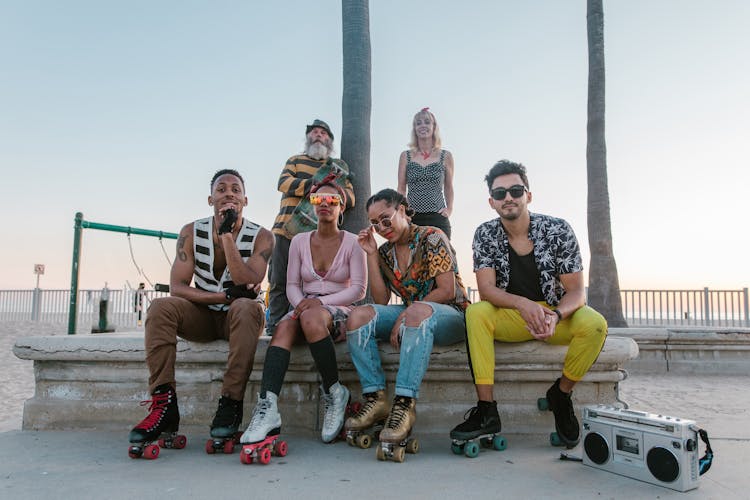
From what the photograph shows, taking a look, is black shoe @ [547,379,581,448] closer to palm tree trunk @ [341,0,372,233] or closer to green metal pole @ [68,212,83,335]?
palm tree trunk @ [341,0,372,233]

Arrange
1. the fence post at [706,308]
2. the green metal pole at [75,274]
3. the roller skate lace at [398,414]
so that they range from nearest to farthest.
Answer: the roller skate lace at [398,414], the green metal pole at [75,274], the fence post at [706,308]

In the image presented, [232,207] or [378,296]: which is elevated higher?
[232,207]

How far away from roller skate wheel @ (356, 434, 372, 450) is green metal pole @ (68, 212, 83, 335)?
468cm

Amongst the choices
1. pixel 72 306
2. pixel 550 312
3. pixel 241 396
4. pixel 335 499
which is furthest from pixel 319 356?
pixel 72 306

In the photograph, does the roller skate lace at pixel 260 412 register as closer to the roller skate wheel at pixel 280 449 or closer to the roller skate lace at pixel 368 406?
the roller skate wheel at pixel 280 449

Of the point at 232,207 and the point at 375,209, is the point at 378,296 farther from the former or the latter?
the point at 232,207

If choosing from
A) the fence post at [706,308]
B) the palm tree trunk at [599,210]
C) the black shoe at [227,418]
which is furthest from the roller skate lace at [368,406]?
the fence post at [706,308]

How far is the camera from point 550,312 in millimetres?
2980

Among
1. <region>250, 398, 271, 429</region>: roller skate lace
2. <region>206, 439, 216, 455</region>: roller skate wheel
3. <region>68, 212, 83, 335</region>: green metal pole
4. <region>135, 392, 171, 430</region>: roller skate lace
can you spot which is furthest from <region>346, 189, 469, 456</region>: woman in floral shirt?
<region>68, 212, 83, 335</region>: green metal pole

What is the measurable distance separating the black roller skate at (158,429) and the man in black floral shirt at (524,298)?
5.14ft

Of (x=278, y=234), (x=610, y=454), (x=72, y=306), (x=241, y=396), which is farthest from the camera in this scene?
(x=72, y=306)

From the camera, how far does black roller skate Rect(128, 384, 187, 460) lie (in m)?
2.76

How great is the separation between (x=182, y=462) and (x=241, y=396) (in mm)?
440

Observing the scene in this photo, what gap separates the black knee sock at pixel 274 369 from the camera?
2893 millimetres
